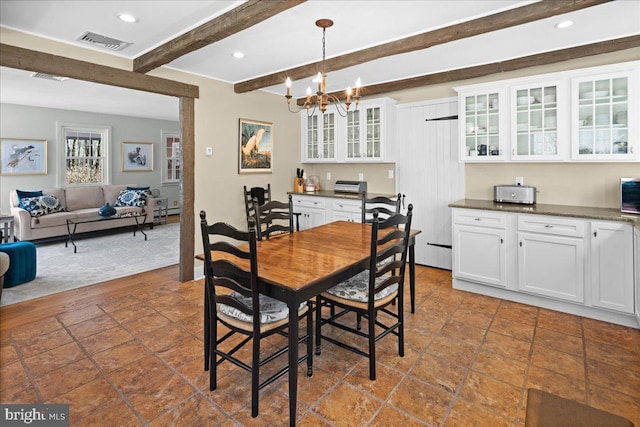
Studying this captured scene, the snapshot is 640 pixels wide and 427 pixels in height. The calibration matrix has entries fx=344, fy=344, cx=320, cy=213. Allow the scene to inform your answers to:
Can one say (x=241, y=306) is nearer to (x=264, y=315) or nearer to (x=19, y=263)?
(x=264, y=315)

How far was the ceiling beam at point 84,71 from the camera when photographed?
9.28ft

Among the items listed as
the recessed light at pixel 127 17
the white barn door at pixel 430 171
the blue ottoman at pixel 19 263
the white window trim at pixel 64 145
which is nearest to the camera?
the recessed light at pixel 127 17

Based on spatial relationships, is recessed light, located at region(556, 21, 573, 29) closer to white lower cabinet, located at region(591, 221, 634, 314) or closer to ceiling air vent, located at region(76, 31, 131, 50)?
white lower cabinet, located at region(591, 221, 634, 314)

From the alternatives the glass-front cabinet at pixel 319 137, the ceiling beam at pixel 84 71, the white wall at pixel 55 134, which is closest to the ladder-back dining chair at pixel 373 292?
the ceiling beam at pixel 84 71

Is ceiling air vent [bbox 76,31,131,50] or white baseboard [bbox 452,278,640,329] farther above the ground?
ceiling air vent [bbox 76,31,131,50]

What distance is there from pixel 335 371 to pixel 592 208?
9.89 ft

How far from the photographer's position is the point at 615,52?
3.25 m

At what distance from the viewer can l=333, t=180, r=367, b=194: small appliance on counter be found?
5.04m

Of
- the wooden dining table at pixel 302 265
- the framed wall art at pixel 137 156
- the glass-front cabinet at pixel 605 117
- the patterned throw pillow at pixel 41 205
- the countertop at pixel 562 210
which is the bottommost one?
the wooden dining table at pixel 302 265

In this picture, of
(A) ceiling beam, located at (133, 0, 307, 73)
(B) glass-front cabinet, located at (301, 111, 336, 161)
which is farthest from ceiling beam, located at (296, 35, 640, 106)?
(A) ceiling beam, located at (133, 0, 307, 73)

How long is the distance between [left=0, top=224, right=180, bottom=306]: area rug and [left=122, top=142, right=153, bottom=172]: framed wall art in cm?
194

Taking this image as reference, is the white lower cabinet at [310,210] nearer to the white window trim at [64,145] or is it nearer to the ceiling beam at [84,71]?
the ceiling beam at [84,71]

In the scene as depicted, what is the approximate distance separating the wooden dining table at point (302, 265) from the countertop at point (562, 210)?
1.12 m

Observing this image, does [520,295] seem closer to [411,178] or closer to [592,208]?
[592,208]
